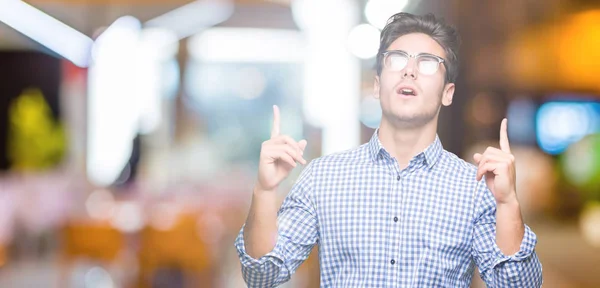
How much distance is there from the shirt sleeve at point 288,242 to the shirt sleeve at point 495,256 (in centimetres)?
20

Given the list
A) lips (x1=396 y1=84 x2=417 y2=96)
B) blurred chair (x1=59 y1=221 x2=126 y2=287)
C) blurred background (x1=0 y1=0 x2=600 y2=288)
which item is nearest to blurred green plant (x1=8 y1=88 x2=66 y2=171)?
blurred background (x1=0 y1=0 x2=600 y2=288)

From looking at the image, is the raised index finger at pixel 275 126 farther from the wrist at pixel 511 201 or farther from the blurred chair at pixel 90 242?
the blurred chair at pixel 90 242

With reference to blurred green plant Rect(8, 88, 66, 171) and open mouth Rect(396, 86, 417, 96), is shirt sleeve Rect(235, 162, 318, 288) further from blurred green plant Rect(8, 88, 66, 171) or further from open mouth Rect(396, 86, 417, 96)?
blurred green plant Rect(8, 88, 66, 171)

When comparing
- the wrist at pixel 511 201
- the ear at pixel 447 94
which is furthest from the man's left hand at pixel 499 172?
the ear at pixel 447 94

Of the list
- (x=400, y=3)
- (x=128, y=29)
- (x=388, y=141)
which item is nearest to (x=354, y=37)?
(x=400, y=3)

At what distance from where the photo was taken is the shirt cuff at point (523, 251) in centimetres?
96

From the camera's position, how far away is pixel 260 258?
1023mm

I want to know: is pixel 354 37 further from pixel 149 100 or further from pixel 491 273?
pixel 149 100

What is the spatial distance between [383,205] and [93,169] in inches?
217

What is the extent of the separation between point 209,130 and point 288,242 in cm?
590

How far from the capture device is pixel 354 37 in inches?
52.6

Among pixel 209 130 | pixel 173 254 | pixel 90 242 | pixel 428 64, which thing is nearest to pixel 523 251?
pixel 428 64

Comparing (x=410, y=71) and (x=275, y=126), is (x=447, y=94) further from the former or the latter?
(x=275, y=126)

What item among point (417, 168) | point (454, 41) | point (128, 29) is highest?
point (128, 29)
